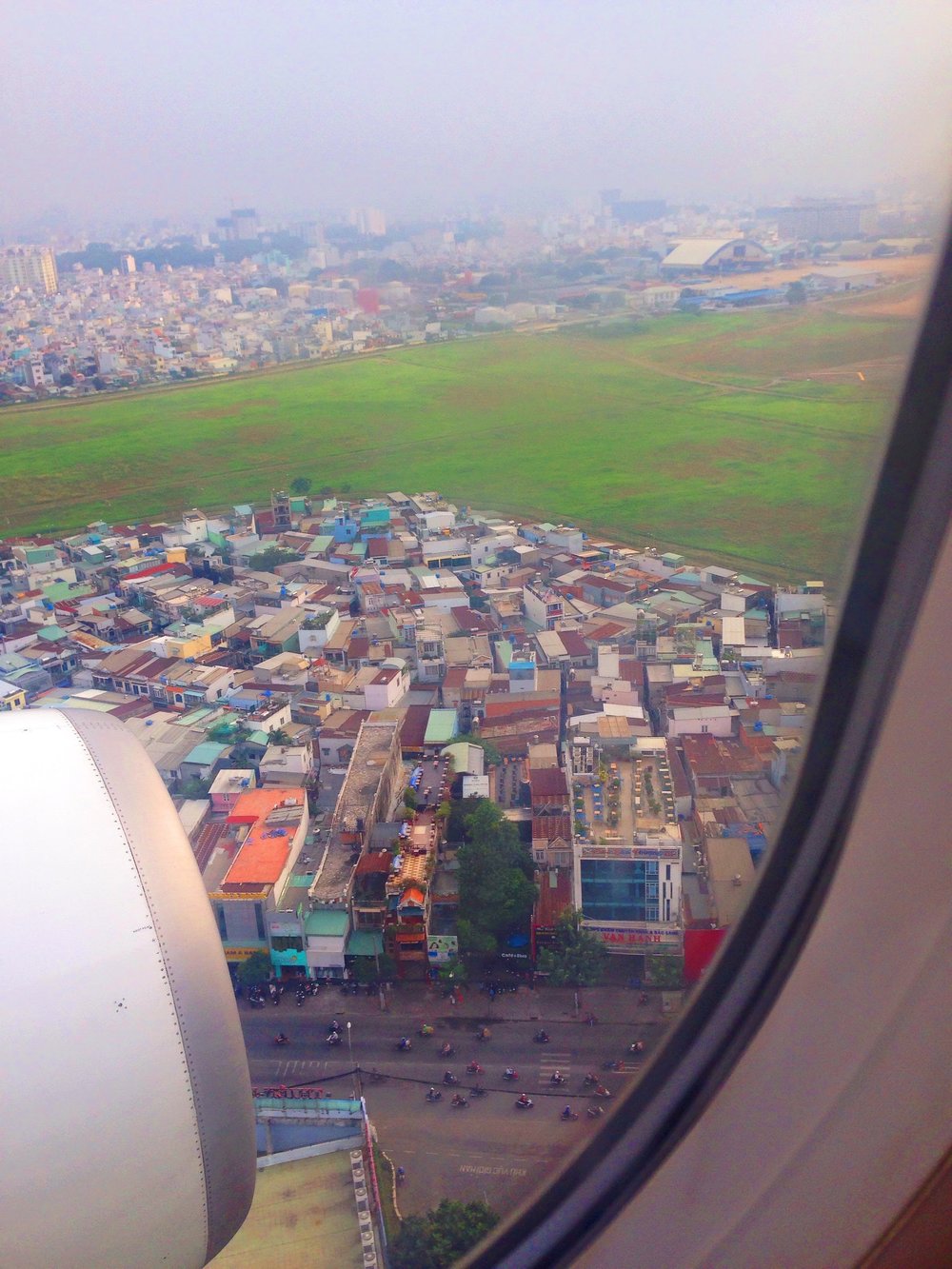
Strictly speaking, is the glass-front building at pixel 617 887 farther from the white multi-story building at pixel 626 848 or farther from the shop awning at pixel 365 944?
the shop awning at pixel 365 944

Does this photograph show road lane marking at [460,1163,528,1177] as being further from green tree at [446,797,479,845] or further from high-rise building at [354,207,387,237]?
high-rise building at [354,207,387,237]

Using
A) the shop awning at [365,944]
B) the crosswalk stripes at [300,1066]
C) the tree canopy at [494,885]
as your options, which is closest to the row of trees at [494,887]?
the tree canopy at [494,885]

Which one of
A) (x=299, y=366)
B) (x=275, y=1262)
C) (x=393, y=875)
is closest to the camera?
(x=275, y=1262)

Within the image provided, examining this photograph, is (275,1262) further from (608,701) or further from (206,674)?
(206,674)

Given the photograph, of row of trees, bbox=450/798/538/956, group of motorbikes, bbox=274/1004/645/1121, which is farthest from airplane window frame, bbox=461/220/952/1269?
row of trees, bbox=450/798/538/956

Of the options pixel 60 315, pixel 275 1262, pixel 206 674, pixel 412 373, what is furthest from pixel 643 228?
pixel 60 315
